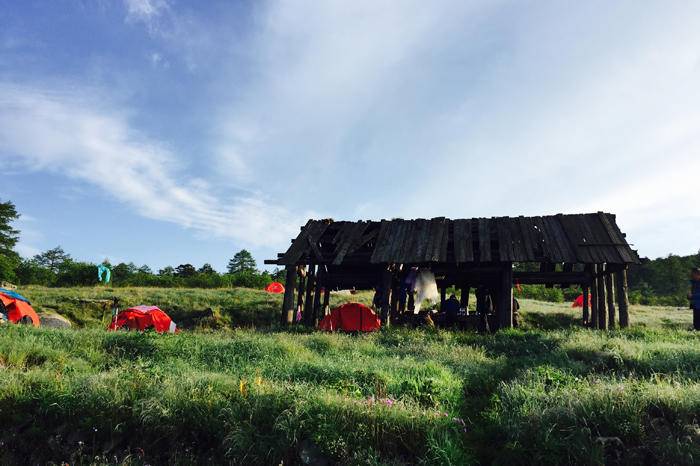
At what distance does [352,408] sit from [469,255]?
430 inches

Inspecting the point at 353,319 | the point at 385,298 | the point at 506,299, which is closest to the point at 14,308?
the point at 353,319

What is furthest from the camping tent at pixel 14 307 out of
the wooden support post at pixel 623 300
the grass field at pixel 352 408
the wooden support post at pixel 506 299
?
the wooden support post at pixel 623 300

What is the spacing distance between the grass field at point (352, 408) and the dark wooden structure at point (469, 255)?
603cm

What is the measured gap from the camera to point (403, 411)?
5.51m

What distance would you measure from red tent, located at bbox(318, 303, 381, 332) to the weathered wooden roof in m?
1.83

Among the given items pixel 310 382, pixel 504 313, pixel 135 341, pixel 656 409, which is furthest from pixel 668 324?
pixel 135 341

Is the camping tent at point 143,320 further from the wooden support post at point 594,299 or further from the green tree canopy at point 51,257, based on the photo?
the green tree canopy at point 51,257

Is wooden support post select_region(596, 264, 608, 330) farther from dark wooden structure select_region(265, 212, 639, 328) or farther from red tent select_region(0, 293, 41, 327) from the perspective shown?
red tent select_region(0, 293, 41, 327)

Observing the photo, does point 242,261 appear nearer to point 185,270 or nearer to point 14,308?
point 185,270

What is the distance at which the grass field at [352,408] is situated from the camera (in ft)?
15.9

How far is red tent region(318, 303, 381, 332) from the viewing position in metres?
16.1

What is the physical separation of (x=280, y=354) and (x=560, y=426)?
19.9ft

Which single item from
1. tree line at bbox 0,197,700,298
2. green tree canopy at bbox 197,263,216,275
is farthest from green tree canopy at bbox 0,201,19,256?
green tree canopy at bbox 197,263,216,275

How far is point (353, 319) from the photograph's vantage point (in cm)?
1628
